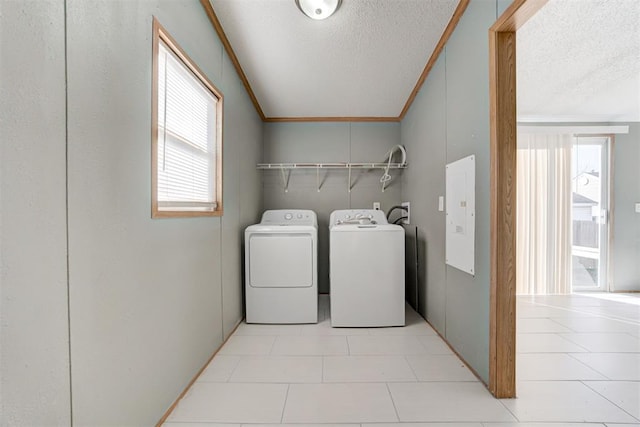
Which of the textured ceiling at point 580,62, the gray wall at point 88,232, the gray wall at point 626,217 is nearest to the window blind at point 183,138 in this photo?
the gray wall at point 88,232

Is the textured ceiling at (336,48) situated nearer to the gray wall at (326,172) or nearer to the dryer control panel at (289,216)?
the gray wall at (326,172)

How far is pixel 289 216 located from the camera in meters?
3.30

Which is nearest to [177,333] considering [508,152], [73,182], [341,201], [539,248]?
[73,182]

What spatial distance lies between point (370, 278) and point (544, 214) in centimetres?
252

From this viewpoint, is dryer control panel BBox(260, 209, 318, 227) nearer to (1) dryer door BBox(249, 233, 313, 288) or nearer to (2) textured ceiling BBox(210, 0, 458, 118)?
(1) dryer door BBox(249, 233, 313, 288)

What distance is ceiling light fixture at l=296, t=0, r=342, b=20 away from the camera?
5.74 feet

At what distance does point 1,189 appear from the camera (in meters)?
0.66

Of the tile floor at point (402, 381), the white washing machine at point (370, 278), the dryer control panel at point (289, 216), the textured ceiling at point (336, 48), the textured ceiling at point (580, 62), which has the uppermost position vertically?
the textured ceiling at point (580, 62)

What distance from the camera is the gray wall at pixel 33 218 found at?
677 mm

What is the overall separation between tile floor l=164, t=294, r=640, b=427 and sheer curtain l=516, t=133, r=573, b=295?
1.00m

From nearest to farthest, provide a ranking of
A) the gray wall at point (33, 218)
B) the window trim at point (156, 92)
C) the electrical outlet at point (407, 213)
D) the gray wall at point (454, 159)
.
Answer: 1. the gray wall at point (33, 218)
2. the window trim at point (156, 92)
3. the gray wall at point (454, 159)
4. the electrical outlet at point (407, 213)

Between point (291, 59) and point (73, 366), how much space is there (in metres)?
2.30

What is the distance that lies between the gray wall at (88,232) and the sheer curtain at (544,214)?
147 inches

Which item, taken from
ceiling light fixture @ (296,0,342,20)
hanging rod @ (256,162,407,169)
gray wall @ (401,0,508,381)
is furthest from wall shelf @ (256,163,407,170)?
ceiling light fixture @ (296,0,342,20)
